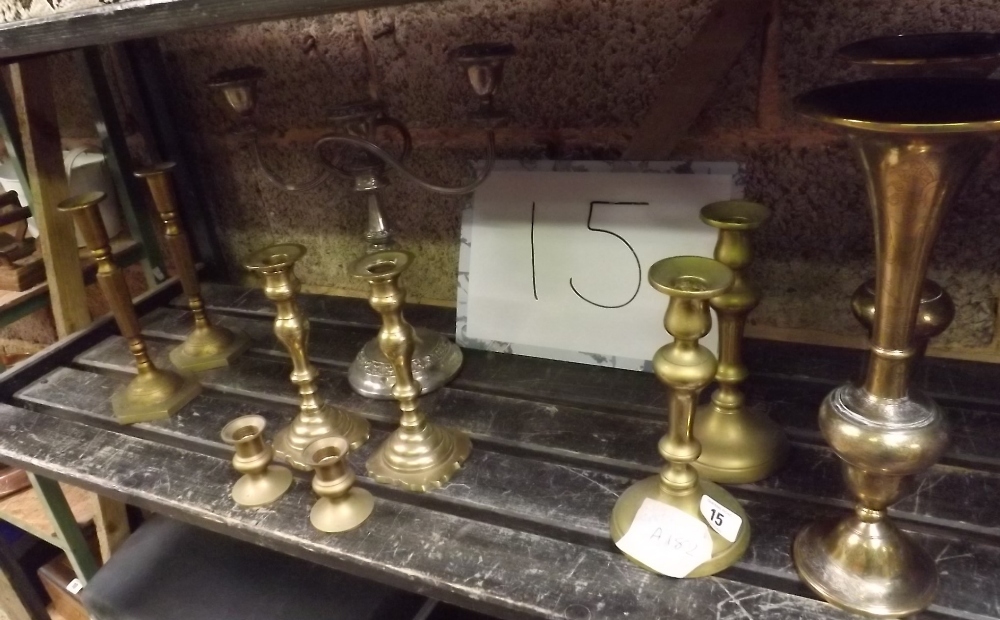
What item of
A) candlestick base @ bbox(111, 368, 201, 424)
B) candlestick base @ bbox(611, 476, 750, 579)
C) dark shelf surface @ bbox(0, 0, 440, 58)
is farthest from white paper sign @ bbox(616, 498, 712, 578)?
candlestick base @ bbox(111, 368, 201, 424)

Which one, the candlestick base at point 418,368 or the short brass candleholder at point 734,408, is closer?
the short brass candleholder at point 734,408

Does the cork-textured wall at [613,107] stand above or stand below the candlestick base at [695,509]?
above

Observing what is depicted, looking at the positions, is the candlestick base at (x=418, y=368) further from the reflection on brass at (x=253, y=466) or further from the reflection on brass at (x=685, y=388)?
the reflection on brass at (x=685, y=388)

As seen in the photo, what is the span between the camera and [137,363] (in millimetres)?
907

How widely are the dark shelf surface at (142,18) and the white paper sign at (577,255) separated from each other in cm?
42

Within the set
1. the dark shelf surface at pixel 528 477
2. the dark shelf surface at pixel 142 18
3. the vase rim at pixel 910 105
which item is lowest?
the dark shelf surface at pixel 528 477

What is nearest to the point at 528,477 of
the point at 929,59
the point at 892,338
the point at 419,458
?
the point at 419,458

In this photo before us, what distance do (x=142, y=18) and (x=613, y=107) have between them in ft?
1.69

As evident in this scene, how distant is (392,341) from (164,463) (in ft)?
1.11

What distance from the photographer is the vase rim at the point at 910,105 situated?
394 millimetres

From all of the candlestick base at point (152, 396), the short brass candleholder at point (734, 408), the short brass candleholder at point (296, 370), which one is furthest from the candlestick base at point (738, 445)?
the candlestick base at point (152, 396)

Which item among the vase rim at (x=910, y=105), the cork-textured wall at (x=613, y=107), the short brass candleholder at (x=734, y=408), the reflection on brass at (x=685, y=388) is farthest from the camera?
the cork-textured wall at (x=613, y=107)

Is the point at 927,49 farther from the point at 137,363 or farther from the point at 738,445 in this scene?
the point at 137,363

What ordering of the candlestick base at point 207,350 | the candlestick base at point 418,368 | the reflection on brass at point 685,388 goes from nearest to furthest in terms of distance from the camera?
the reflection on brass at point 685,388 < the candlestick base at point 418,368 < the candlestick base at point 207,350
